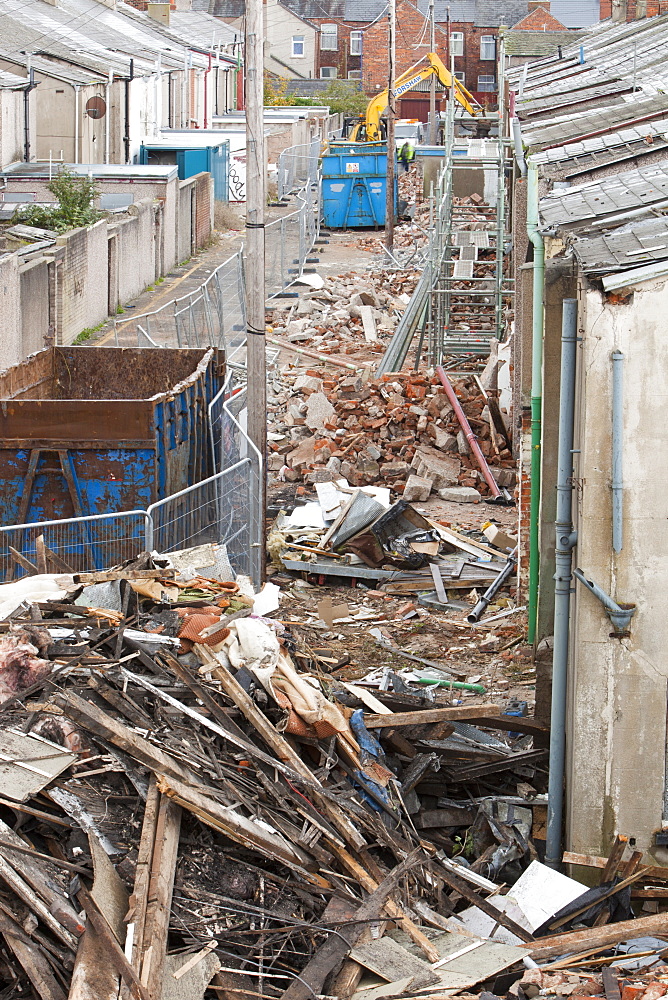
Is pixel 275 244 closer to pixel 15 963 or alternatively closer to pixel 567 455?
pixel 567 455

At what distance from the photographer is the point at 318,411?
18266 millimetres

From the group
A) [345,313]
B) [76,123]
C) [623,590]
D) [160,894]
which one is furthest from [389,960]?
[76,123]

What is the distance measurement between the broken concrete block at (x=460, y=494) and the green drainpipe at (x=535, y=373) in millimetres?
4796

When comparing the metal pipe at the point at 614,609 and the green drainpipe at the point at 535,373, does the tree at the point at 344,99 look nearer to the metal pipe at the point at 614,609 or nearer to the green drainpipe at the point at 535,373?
the green drainpipe at the point at 535,373

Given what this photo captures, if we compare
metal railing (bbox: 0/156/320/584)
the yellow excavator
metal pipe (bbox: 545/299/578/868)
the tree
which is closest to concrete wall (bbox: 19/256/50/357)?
metal railing (bbox: 0/156/320/584)

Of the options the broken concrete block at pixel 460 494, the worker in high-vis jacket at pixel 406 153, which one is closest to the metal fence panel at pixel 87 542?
the broken concrete block at pixel 460 494

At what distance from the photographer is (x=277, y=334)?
25.1 meters

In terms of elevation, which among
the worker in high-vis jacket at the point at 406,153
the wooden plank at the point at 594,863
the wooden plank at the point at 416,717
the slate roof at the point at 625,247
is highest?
the worker in high-vis jacket at the point at 406,153

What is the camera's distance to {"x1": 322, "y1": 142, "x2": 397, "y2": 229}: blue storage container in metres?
38.8

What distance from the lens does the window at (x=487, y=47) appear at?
255 ft

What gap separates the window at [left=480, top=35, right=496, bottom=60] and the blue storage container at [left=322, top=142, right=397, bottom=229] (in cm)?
4267

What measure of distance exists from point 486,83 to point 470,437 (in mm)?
69322

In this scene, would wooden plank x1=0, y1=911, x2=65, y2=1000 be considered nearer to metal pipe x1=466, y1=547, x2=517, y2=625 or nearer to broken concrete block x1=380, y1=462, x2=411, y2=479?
metal pipe x1=466, y1=547, x2=517, y2=625

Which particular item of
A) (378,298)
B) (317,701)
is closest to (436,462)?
(317,701)
